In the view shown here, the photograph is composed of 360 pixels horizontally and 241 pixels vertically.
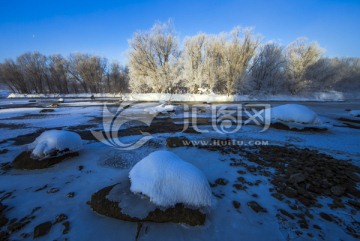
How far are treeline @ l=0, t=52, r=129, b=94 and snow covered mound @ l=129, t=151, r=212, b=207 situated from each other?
182ft

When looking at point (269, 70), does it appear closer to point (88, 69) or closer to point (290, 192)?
point (290, 192)

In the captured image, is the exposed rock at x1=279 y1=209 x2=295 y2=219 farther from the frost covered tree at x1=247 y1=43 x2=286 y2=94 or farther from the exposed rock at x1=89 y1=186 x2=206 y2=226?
the frost covered tree at x1=247 y1=43 x2=286 y2=94

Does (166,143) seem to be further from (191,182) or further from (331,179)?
(331,179)

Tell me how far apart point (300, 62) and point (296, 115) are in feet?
111

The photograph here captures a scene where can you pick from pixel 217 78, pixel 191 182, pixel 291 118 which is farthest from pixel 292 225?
pixel 217 78

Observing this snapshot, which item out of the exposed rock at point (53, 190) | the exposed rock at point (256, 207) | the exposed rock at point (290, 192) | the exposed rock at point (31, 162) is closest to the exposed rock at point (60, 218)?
the exposed rock at point (53, 190)

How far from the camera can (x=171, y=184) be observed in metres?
3.19

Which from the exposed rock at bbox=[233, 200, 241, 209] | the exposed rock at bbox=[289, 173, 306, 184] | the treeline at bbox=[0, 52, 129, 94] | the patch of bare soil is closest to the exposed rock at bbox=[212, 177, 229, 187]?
the patch of bare soil

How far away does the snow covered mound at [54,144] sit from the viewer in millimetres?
5132

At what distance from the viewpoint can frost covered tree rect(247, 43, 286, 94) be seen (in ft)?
121

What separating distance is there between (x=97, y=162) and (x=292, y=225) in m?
5.42

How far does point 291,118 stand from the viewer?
31.5 feet

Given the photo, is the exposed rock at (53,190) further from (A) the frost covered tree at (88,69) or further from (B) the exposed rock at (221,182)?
(A) the frost covered tree at (88,69)

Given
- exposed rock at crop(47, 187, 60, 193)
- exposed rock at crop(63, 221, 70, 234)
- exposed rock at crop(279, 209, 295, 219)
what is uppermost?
exposed rock at crop(47, 187, 60, 193)
